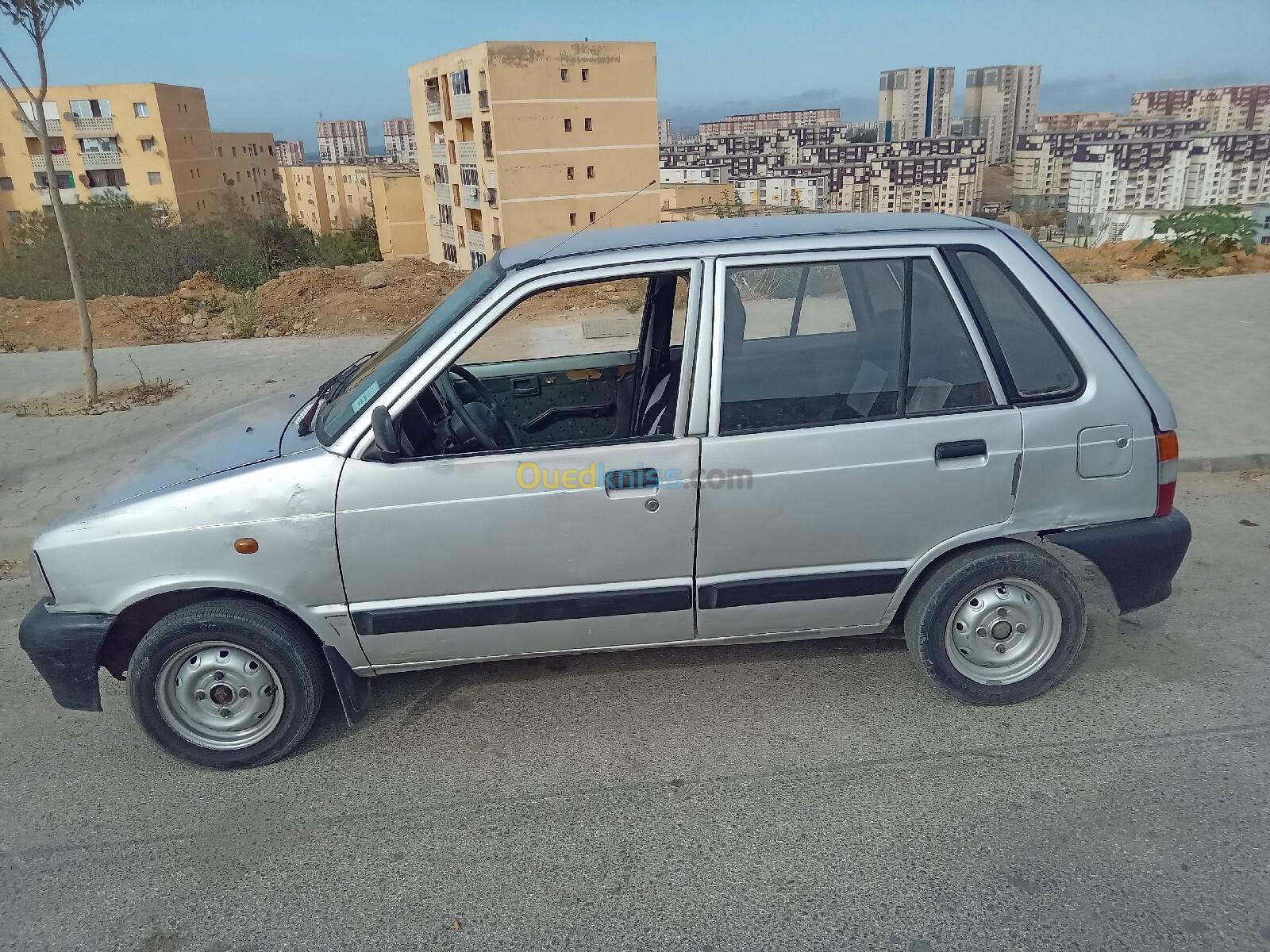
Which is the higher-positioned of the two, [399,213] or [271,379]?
[399,213]

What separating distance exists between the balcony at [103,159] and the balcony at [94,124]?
1.42 meters

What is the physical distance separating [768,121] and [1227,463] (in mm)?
140877

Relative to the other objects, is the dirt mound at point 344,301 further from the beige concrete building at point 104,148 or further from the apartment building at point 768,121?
the apartment building at point 768,121

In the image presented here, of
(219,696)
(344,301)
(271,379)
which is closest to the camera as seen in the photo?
(219,696)

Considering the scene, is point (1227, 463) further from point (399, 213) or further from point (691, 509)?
point (399, 213)

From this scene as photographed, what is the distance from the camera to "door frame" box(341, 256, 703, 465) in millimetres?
3092

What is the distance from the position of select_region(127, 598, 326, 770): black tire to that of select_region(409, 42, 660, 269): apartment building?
41.4 m

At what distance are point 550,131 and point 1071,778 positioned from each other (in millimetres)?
47145

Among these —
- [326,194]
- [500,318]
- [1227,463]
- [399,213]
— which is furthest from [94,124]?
[1227,463]

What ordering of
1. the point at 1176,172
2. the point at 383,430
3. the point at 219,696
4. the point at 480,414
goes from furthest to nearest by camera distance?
the point at 1176,172
the point at 480,414
the point at 219,696
the point at 383,430

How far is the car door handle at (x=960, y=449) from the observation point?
3.19 meters

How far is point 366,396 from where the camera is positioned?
3248mm

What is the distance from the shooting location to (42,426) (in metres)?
8.09

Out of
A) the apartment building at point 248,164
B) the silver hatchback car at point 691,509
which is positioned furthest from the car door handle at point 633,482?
the apartment building at point 248,164
